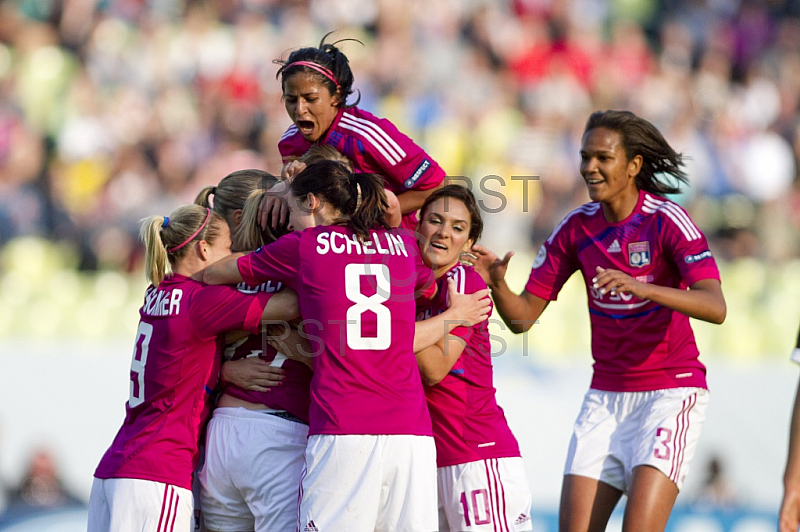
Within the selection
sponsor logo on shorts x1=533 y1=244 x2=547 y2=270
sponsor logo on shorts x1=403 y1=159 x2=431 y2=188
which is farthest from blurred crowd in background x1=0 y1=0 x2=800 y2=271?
sponsor logo on shorts x1=403 y1=159 x2=431 y2=188

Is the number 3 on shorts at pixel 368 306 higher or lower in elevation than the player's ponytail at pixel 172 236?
lower

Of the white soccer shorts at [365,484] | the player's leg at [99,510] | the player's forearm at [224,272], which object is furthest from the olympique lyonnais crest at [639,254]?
the player's leg at [99,510]

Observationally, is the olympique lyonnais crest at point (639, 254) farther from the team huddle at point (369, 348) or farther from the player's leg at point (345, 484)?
the player's leg at point (345, 484)

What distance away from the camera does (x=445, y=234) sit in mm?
4590

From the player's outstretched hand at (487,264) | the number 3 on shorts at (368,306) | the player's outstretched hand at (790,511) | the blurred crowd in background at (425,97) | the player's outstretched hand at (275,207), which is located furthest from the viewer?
the blurred crowd in background at (425,97)

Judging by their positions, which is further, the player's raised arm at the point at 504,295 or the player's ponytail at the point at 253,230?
the player's raised arm at the point at 504,295

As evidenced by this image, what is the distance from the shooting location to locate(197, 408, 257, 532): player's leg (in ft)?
13.9

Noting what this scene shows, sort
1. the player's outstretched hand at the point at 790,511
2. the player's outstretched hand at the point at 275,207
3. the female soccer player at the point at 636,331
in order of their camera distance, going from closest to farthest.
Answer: the player's outstretched hand at the point at 790,511 < the player's outstretched hand at the point at 275,207 < the female soccer player at the point at 636,331

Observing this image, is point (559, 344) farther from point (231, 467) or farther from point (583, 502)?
point (231, 467)

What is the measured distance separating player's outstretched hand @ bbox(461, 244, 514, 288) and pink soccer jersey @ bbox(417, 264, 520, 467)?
1.62 feet

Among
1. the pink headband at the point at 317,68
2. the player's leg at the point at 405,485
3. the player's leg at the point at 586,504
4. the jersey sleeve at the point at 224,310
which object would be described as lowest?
the player's leg at the point at 586,504

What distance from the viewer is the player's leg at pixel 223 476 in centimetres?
423

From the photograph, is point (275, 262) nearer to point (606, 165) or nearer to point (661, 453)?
point (606, 165)

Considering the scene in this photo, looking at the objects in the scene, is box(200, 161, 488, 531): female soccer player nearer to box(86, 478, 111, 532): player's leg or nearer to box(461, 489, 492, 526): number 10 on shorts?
box(461, 489, 492, 526): number 10 on shorts
